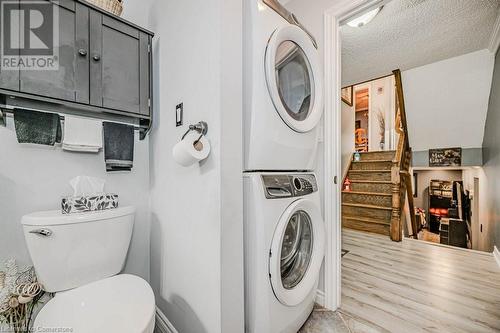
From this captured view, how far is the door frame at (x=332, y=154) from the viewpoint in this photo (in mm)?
1384

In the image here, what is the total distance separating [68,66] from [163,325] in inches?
58.9

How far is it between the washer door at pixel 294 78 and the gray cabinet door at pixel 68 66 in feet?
3.07

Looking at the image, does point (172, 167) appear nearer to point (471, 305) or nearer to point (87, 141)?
point (87, 141)

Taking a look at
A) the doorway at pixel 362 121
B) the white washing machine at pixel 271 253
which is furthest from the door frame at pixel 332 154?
the doorway at pixel 362 121

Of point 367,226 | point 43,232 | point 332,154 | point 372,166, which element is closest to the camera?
point 43,232

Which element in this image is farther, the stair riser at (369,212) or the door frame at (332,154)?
the stair riser at (369,212)

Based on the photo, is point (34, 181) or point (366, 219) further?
point (366, 219)

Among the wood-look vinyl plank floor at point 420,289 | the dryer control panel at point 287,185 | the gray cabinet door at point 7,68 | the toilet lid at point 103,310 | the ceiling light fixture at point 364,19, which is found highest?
the ceiling light fixture at point 364,19

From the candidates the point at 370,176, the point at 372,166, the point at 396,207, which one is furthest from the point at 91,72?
the point at 372,166

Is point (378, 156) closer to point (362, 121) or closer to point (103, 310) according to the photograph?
point (362, 121)

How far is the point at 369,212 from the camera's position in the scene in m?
3.09

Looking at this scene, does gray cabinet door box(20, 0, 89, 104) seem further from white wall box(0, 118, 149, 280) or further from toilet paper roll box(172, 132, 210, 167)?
toilet paper roll box(172, 132, 210, 167)

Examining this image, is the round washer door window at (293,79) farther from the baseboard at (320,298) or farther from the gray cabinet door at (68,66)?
the baseboard at (320,298)

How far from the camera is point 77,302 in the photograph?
2.78ft
